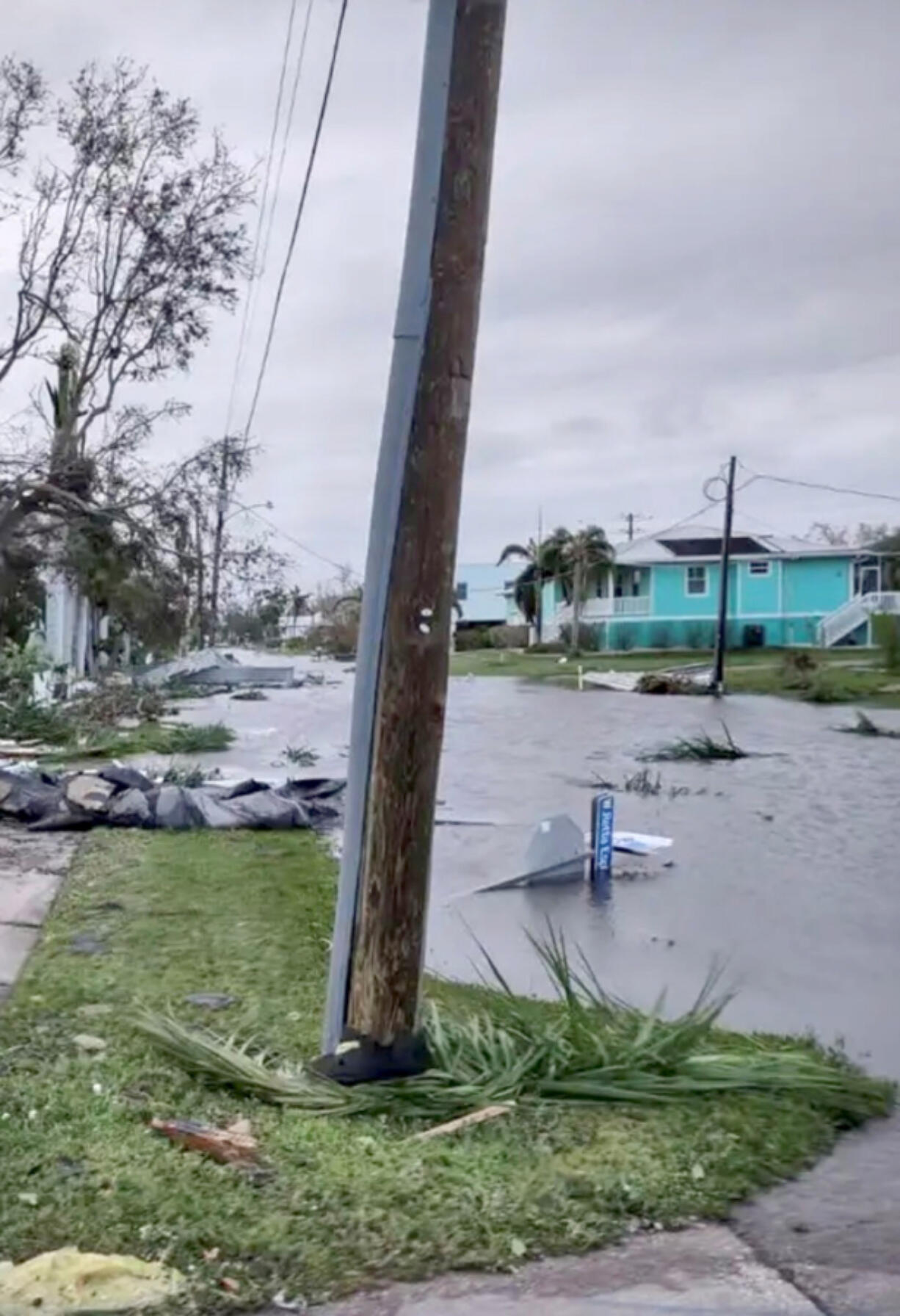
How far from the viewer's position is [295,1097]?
4316 millimetres

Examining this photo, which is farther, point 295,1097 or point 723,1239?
point 295,1097

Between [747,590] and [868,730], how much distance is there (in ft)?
117

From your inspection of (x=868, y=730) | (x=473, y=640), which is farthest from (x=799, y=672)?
(x=473, y=640)

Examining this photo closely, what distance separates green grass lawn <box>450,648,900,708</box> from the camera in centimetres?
3381

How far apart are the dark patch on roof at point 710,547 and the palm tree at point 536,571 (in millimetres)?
5989

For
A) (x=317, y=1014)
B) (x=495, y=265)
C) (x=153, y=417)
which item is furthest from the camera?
(x=153, y=417)

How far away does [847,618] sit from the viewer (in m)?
54.2

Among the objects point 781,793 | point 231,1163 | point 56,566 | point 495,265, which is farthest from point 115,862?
point 56,566

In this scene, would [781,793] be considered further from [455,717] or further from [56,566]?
[455,717]

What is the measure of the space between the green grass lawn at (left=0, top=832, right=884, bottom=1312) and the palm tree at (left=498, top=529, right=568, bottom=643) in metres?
61.3

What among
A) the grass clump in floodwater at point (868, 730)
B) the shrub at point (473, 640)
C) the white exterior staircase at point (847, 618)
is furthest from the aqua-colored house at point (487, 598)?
the grass clump in floodwater at point (868, 730)

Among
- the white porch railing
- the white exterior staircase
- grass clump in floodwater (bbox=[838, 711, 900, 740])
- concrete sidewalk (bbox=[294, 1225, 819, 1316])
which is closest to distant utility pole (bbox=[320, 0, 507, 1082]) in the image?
concrete sidewalk (bbox=[294, 1225, 819, 1316])

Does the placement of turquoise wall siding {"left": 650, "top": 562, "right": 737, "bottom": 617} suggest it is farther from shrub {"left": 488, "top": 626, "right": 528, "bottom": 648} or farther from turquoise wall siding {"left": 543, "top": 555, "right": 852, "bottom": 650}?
shrub {"left": 488, "top": 626, "right": 528, "bottom": 648}

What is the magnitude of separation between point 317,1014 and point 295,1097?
1.12 metres
